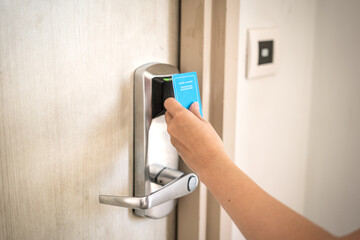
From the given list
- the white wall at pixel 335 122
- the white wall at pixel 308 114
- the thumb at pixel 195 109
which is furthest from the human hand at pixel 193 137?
the white wall at pixel 335 122

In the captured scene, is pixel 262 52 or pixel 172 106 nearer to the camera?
pixel 172 106

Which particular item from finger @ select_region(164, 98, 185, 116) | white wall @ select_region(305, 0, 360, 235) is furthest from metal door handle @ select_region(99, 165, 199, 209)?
white wall @ select_region(305, 0, 360, 235)

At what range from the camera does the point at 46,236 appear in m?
0.50

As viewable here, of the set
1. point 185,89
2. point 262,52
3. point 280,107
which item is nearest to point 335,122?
point 280,107

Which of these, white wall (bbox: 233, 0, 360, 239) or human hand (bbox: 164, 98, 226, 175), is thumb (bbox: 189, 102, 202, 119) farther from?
white wall (bbox: 233, 0, 360, 239)

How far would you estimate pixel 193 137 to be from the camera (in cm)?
49

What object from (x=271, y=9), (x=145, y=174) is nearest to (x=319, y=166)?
(x=271, y=9)

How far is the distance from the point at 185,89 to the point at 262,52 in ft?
1.04

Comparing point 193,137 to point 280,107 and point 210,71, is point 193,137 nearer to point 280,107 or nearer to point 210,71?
point 210,71

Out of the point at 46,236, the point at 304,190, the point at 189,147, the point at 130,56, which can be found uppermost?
the point at 130,56

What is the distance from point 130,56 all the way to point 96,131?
0.13 m

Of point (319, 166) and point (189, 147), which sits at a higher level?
point (189, 147)

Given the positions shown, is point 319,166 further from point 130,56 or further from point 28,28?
point 28,28

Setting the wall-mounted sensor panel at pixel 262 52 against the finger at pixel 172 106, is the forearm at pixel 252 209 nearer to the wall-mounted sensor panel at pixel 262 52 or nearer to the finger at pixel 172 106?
the finger at pixel 172 106
